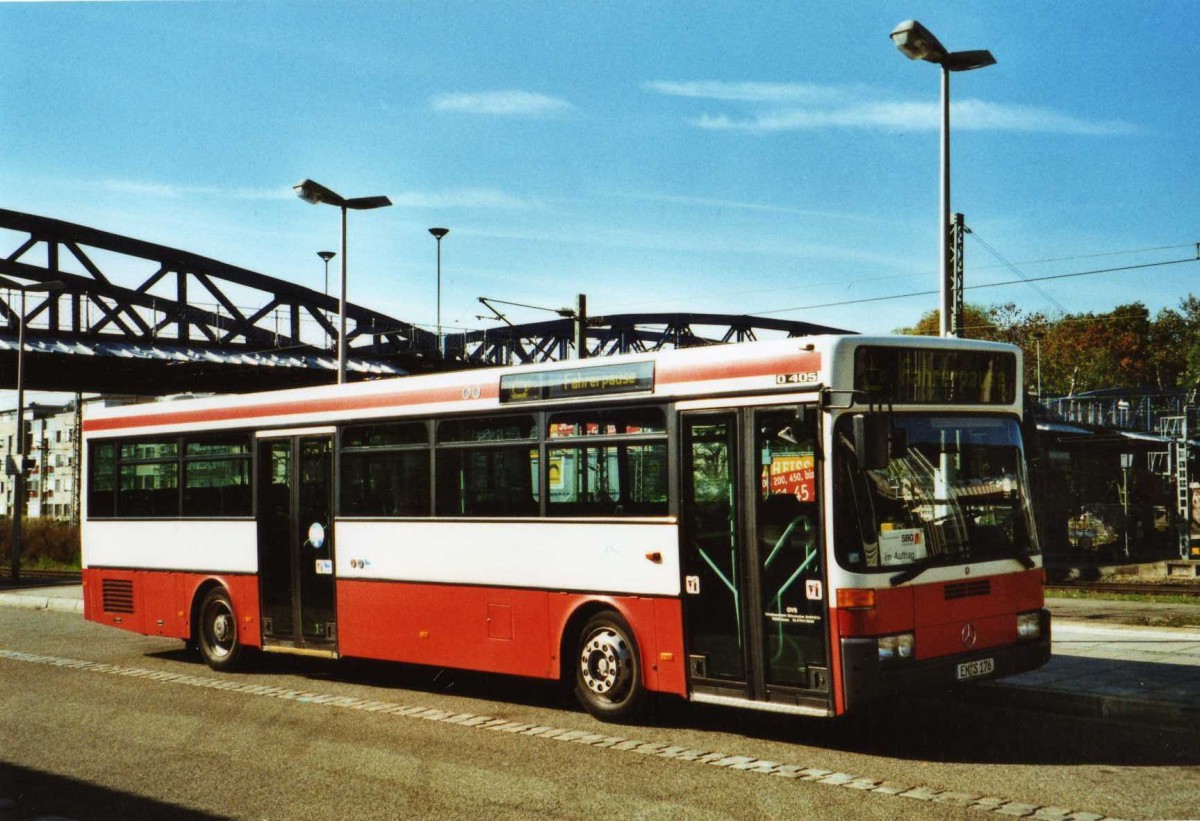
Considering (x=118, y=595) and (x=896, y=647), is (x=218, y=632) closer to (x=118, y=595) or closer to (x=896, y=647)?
(x=118, y=595)

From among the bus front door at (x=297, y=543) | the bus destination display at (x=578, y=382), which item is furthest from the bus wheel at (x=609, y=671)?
the bus front door at (x=297, y=543)

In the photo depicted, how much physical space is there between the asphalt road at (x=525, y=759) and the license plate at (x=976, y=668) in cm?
49

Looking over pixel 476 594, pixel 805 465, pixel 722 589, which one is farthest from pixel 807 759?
pixel 476 594

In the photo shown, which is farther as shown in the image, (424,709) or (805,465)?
(424,709)

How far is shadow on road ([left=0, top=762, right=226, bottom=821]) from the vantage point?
731 centimetres

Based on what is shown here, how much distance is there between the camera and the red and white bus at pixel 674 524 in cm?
875

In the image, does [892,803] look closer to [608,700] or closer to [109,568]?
[608,700]

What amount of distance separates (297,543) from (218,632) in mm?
1920

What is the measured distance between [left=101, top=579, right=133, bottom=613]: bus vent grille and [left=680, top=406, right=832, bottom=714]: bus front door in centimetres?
873

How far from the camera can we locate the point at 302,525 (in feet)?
43.7

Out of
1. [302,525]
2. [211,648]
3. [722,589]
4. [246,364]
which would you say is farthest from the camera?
[246,364]

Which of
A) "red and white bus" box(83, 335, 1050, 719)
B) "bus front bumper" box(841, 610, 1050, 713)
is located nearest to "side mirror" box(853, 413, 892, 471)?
"red and white bus" box(83, 335, 1050, 719)

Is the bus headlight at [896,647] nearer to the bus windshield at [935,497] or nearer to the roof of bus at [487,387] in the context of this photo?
the bus windshield at [935,497]

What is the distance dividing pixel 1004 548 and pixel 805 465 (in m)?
1.70
